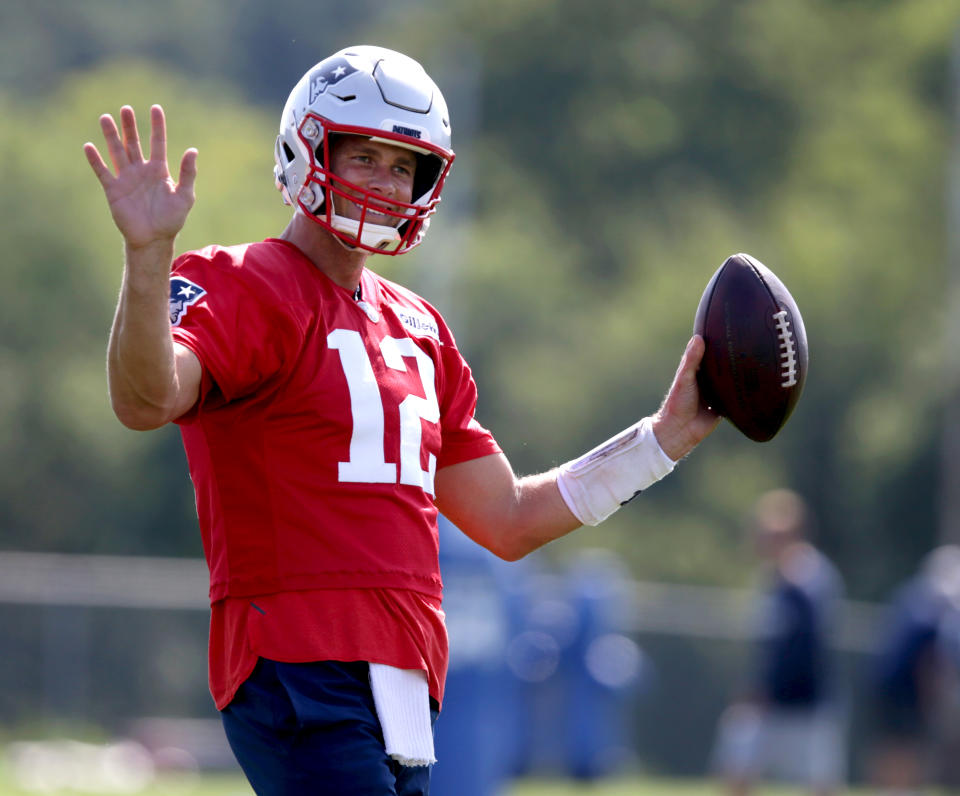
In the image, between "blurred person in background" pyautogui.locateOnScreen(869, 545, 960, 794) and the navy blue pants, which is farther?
"blurred person in background" pyautogui.locateOnScreen(869, 545, 960, 794)

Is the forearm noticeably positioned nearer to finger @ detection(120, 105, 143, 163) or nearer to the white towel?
finger @ detection(120, 105, 143, 163)

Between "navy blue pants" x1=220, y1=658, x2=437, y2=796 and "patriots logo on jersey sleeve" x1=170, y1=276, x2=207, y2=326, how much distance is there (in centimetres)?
70

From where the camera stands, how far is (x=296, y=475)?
130 inches

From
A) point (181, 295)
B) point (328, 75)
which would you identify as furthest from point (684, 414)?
point (181, 295)

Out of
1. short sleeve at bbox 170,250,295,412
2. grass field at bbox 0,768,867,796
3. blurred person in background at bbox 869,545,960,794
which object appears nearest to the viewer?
short sleeve at bbox 170,250,295,412

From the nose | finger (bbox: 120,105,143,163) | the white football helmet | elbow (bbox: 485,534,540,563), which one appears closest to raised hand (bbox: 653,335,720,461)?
elbow (bbox: 485,534,540,563)

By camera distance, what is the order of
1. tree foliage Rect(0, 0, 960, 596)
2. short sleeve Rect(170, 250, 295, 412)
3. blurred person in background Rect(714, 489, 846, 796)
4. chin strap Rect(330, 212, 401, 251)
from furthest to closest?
tree foliage Rect(0, 0, 960, 596) < blurred person in background Rect(714, 489, 846, 796) < chin strap Rect(330, 212, 401, 251) < short sleeve Rect(170, 250, 295, 412)

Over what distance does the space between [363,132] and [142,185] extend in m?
0.67

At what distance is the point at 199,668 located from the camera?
A: 15297 millimetres

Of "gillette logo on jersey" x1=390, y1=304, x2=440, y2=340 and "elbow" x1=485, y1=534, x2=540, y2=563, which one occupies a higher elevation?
"gillette logo on jersey" x1=390, y1=304, x2=440, y2=340

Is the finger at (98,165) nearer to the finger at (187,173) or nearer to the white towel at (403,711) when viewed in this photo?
the finger at (187,173)

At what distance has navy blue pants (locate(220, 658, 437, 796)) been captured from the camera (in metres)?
3.20

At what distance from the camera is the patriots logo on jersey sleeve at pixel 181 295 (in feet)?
10.5

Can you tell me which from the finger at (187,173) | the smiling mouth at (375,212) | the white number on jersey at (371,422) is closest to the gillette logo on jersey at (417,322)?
the white number on jersey at (371,422)
